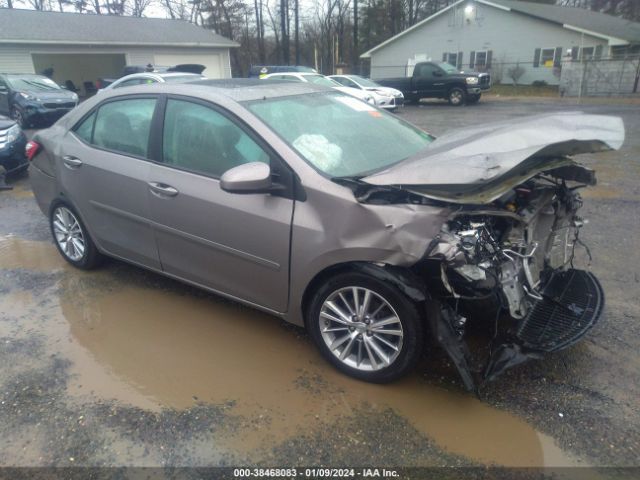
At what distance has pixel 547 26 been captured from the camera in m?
29.4

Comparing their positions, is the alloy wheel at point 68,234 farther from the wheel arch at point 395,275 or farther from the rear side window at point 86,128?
the wheel arch at point 395,275

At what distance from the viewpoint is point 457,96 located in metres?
21.0

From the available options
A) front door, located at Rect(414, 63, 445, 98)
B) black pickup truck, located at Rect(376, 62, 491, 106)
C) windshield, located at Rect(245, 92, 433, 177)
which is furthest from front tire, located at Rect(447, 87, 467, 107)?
windshield, located at Rect(245, 92, 433, 177)

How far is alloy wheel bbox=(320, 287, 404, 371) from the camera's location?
2758mm

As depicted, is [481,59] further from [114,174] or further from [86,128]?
[114,174]

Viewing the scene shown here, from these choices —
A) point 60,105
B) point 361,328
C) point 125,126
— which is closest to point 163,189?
point 125,126

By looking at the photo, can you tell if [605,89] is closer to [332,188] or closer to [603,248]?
[603,248]

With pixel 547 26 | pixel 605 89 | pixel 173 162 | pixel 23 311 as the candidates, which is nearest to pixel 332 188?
pixel 173 162

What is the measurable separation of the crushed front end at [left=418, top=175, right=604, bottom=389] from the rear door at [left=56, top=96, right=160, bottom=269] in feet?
7.08

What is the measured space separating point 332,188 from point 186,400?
1.47 meters

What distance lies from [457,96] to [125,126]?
19.5 metres

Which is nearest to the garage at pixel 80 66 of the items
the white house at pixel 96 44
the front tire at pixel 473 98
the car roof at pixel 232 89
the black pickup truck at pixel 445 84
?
the white house at pixel 96 44

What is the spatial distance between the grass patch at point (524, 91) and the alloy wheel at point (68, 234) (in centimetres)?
2606

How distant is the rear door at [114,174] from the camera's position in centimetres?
360
